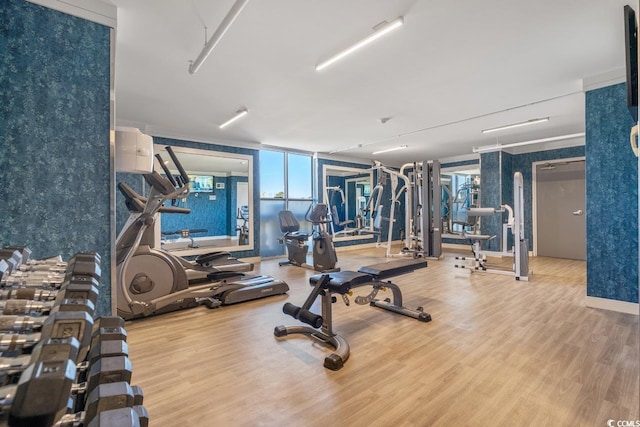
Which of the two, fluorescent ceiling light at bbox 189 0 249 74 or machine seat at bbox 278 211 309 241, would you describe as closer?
fluorescent ceiling light at bbox 189 0 249 74

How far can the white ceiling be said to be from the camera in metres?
2.34

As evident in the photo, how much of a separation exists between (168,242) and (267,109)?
3.52 meters

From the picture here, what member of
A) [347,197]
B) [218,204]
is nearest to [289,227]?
[218,204]

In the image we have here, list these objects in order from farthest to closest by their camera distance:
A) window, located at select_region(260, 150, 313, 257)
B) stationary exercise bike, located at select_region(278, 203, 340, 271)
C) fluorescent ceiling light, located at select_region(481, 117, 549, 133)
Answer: window, located at select_region(260, 150, 313, 257) → stationary exercise bike, located at select_region(278, 203, 340, 271) → fluorescent ceiling light, located at select_region(481, 117, 549, 133)

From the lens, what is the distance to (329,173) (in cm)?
834

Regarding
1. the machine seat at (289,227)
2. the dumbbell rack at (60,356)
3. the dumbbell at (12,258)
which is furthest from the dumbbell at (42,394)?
the machine seat at (289,227)

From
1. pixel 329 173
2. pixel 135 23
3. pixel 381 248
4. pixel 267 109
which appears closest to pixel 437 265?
pixel 381 248

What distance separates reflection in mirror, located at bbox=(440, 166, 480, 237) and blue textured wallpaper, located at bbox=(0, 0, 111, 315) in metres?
7.74

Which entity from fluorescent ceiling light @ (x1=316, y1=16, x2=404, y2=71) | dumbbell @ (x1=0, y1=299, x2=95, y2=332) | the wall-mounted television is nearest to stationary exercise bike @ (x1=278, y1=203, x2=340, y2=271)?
the wall-mounted television

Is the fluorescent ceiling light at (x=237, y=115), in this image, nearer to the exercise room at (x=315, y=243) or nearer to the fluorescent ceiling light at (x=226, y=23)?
the exercise room at (x=315, y=243)

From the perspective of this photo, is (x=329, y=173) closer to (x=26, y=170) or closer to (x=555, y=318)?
(x=555, y=318)

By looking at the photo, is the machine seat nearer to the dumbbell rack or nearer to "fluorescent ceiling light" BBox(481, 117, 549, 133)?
"fluorescent ceiling light" BBox(481, 117, 549, 133)

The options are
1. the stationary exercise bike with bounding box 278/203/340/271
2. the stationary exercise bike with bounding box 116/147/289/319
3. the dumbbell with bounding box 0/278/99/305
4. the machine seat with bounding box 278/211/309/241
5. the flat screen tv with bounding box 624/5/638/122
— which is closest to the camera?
the dumbbell with bounding box 0/278/99/305

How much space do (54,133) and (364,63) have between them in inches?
108
